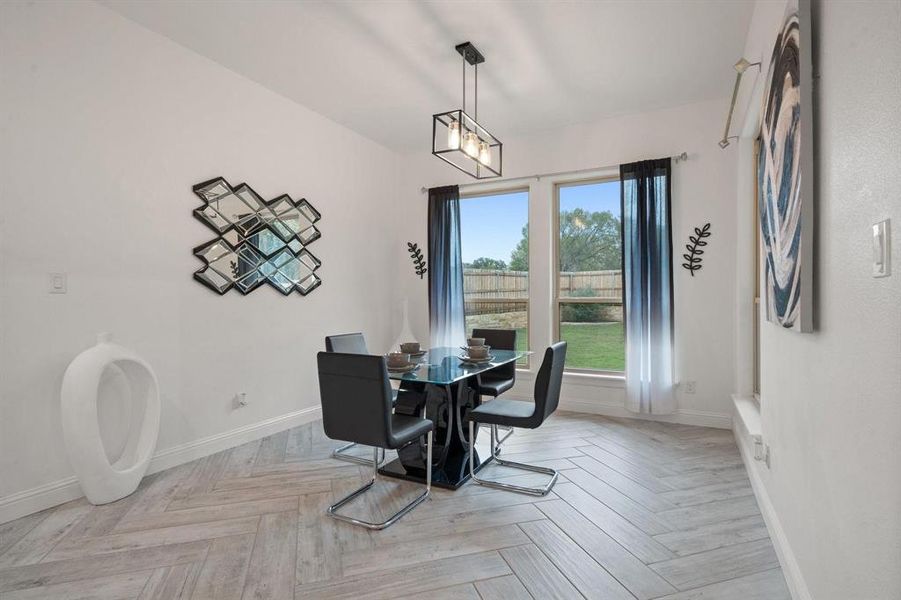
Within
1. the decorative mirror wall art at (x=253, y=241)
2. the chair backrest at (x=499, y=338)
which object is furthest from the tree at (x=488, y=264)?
the decorative mirror wall art at (x=253, y=241)

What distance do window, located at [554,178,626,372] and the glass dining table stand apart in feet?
5.80

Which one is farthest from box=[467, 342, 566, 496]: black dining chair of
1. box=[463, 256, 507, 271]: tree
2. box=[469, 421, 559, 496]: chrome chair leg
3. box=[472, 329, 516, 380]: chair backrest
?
box=[463, 256, 507, 271]: tree

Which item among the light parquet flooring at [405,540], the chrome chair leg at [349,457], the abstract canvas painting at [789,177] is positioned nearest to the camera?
the abstract canvas painting at [789,177]

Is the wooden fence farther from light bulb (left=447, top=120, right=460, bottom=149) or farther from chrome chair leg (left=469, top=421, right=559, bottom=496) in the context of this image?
light bulb (left=447, top=120, right=460, bottom=149)

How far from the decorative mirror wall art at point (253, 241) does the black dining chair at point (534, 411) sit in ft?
7.17

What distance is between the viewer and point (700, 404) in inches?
167

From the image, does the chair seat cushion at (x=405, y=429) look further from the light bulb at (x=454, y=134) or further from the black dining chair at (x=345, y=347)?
the light bulb at (x=454, y=134)

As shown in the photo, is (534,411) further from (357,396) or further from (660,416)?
(660,416)

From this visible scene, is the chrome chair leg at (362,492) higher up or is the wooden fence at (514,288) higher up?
the wooden fence at (514,288)

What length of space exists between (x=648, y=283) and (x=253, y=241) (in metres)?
3.51

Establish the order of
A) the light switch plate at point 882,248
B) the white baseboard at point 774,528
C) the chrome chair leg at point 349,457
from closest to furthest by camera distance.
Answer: the light switch plate at point 882,248 < the white baseboard at point 774,528 < the chrome chair leg at point 349,457

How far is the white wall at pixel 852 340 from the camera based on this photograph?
1001 millimetres

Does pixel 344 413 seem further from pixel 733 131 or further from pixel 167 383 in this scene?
pixel 733 131

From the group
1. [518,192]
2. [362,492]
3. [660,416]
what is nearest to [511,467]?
[362,492]
